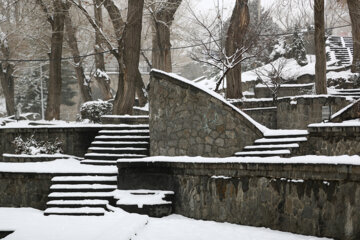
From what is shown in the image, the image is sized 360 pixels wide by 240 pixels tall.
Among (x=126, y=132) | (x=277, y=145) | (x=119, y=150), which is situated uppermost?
(x=126, y=132)

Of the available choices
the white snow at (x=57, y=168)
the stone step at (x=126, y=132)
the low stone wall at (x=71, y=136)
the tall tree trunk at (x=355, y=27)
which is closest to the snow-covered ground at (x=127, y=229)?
the white snow at (x=57, y=168)

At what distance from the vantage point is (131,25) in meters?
15.0

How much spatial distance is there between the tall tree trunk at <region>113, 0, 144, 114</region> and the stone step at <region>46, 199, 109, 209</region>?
609cm

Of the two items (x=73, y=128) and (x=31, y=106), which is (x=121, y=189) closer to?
(x=73, y=128)

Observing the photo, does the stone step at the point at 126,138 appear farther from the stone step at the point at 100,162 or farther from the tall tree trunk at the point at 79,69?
the tall tree trunk at the point at 79,69

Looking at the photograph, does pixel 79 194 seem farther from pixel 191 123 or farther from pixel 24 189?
pixel 191 123

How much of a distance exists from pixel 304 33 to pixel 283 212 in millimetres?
34066

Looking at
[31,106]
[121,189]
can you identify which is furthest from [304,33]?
[121,189]

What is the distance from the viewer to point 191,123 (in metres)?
10.9

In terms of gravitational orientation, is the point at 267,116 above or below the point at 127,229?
above

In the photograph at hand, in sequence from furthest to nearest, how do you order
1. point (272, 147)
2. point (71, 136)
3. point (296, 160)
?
point (71, 136)
point (272, 147)
point (296, 160)

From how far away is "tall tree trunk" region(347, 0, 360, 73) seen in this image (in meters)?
20.4

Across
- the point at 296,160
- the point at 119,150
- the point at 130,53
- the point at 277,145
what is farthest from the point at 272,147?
the point at 130,53

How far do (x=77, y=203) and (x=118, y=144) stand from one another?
3300mm
